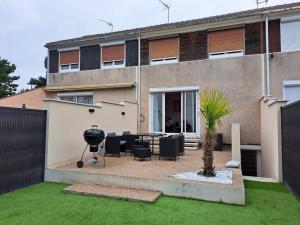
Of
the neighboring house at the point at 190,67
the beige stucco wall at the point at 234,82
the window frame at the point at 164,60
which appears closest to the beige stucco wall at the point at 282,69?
the neighboring house at the point at 190,67

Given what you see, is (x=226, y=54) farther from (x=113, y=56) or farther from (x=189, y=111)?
(x=113, y=56)

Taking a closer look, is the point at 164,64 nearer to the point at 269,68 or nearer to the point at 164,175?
the point at 269,68

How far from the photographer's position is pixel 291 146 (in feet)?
21.7

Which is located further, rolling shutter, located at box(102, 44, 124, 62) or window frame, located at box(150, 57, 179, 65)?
rolling shutter, located at box(102, 44, 124, 62)

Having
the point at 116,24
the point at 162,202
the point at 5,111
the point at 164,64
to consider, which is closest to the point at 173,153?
the point at 162,202

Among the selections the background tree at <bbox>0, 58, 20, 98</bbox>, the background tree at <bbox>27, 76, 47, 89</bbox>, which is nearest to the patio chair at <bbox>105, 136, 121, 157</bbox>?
the background tree at <bbox>27, 76, 47, 89</bbox>

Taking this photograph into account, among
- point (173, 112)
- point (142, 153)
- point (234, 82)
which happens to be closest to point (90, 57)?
point (173, 112)

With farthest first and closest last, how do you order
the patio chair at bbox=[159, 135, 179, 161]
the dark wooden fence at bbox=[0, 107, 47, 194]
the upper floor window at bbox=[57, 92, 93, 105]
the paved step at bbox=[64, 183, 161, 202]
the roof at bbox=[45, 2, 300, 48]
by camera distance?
the upper floor window at bbox=[57, 92, 93, 105], the roof at bbox=[45, 2, 300, 48], the patio chair at bbox=[159, 135, 179, 161], the dark wooden fence at bbox=[0, 107, 47, 194], the paved step at bbox=[64, 183, 161, 202]

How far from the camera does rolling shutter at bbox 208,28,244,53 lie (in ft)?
44.5

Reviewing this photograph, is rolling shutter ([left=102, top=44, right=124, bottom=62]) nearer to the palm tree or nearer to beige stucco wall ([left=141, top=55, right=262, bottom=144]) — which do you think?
beige stucco wall ([left=141, top=55, right=262, bottom=144])

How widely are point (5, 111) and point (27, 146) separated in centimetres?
137

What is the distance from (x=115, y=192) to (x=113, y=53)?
12010 millimetres

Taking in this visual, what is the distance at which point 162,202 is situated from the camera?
19.8ft

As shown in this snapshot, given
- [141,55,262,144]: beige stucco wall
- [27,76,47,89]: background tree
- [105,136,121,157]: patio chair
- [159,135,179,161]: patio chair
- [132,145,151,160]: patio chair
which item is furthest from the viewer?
[27,76,47,89]: background tree
